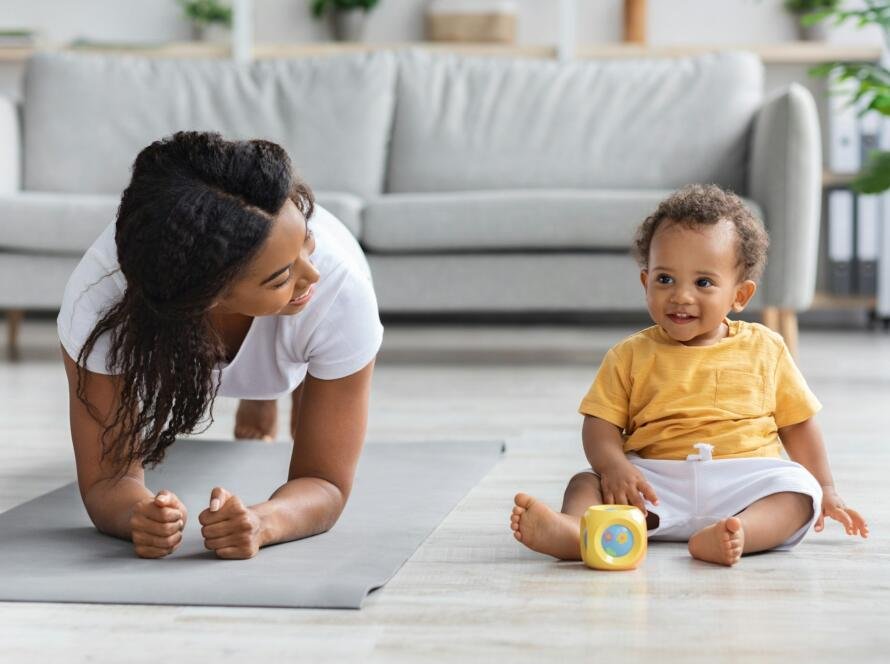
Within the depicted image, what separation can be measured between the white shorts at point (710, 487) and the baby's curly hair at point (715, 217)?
0.23 metres

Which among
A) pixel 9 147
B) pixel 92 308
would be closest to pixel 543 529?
pixel 92 308

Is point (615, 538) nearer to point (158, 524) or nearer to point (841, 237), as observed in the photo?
point (158, 524)

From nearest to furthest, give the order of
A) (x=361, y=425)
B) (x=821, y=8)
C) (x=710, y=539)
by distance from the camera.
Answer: (x=710, y=539) → (x=361, y=425) → (x=821, y=8)

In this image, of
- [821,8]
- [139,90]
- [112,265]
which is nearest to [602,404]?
[112,265]

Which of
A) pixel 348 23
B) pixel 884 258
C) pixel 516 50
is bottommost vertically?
pixel 884 258

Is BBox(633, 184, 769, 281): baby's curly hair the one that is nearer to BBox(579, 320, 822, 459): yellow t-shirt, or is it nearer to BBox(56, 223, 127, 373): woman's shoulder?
BBox(579, 320, 822, 459): yellow t-shirt

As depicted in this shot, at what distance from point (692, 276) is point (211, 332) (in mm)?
569

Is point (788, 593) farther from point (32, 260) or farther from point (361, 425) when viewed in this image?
point (32, 260)

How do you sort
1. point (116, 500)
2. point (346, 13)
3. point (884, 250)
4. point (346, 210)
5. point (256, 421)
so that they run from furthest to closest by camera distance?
point (346, 13) < point (884, 250) < point (346, 210) < point (256, 421) < point (116, 500)

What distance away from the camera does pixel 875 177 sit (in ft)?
9.23

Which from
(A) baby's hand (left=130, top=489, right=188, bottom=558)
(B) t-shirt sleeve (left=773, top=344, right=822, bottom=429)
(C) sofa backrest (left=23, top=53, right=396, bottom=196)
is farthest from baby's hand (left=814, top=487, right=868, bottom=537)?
(C) sofa backrest (left=23, top=53, right=396, bottom=196)

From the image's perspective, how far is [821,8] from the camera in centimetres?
428

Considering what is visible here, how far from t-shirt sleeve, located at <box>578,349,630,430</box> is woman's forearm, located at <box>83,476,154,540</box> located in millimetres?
543

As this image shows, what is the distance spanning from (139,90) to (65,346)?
251cm
